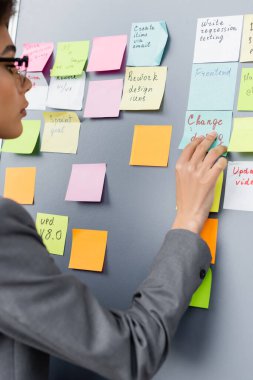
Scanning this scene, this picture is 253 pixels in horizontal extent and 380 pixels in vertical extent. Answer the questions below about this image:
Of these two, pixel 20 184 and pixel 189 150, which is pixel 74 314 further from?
pixel 20 184

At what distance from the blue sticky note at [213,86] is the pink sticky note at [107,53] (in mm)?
171

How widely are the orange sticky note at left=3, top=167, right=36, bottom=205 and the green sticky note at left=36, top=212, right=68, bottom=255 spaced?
0.06 metres

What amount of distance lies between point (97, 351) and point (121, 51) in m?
0.61

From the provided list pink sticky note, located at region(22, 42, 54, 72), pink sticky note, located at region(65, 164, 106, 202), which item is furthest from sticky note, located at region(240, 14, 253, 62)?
pink sticky note, located at region(22, 42, 54, 72)

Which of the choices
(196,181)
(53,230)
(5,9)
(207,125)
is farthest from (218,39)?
(53,230)

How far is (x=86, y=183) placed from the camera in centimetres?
103

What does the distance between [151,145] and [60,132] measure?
0.23 meters

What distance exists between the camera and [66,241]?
3.43 feet

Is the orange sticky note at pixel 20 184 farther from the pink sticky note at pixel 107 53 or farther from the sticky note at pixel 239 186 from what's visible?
the sticky note at pixel 239 186

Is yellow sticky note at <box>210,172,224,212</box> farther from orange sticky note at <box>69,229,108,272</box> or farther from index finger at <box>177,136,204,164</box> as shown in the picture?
orange sticky note at <box>69,229,108,272</box>

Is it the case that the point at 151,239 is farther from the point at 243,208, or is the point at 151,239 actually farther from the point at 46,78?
the point at 46,78

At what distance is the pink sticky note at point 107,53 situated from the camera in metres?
1.03

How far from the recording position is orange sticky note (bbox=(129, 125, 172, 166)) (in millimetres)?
952

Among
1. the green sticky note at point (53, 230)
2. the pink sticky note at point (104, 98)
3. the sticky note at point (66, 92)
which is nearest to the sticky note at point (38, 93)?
the sticky note at point (66, 92)
